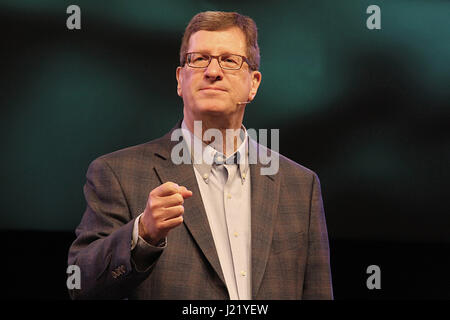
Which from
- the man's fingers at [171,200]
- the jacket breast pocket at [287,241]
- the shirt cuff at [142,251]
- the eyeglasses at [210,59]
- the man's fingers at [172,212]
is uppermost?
the eyeglasses at [210,59]

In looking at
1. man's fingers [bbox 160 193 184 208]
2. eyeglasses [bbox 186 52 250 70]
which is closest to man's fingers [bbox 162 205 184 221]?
man's fingers [bbox 160 193 184 208]

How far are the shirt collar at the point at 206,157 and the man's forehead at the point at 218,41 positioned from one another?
301 mm

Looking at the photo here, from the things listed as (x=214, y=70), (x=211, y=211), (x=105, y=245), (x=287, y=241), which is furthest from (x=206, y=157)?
(x=105, y=245)

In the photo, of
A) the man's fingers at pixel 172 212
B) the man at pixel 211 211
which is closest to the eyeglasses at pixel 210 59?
the man at pixel 211 211

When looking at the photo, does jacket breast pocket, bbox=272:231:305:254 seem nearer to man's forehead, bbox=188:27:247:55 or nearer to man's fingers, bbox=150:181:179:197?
man's fingers, bbox=150:181:179:197

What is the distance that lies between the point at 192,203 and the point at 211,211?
123mm

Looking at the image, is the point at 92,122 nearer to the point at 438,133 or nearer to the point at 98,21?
the point at 98,21

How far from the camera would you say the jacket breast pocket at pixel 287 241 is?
2.20 metres

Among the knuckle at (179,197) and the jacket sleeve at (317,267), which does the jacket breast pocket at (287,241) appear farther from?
the knuckle at (179,197)

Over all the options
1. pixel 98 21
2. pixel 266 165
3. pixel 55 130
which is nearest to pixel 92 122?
pixel 55 130

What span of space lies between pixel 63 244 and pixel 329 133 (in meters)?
1.37

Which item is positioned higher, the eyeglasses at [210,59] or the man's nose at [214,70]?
the eyeglasses at [210,59]

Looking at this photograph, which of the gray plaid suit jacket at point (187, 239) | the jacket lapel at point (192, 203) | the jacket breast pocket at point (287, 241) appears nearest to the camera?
the gray plaid suit jacket at point (187, 239)

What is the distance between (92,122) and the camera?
2844mm
